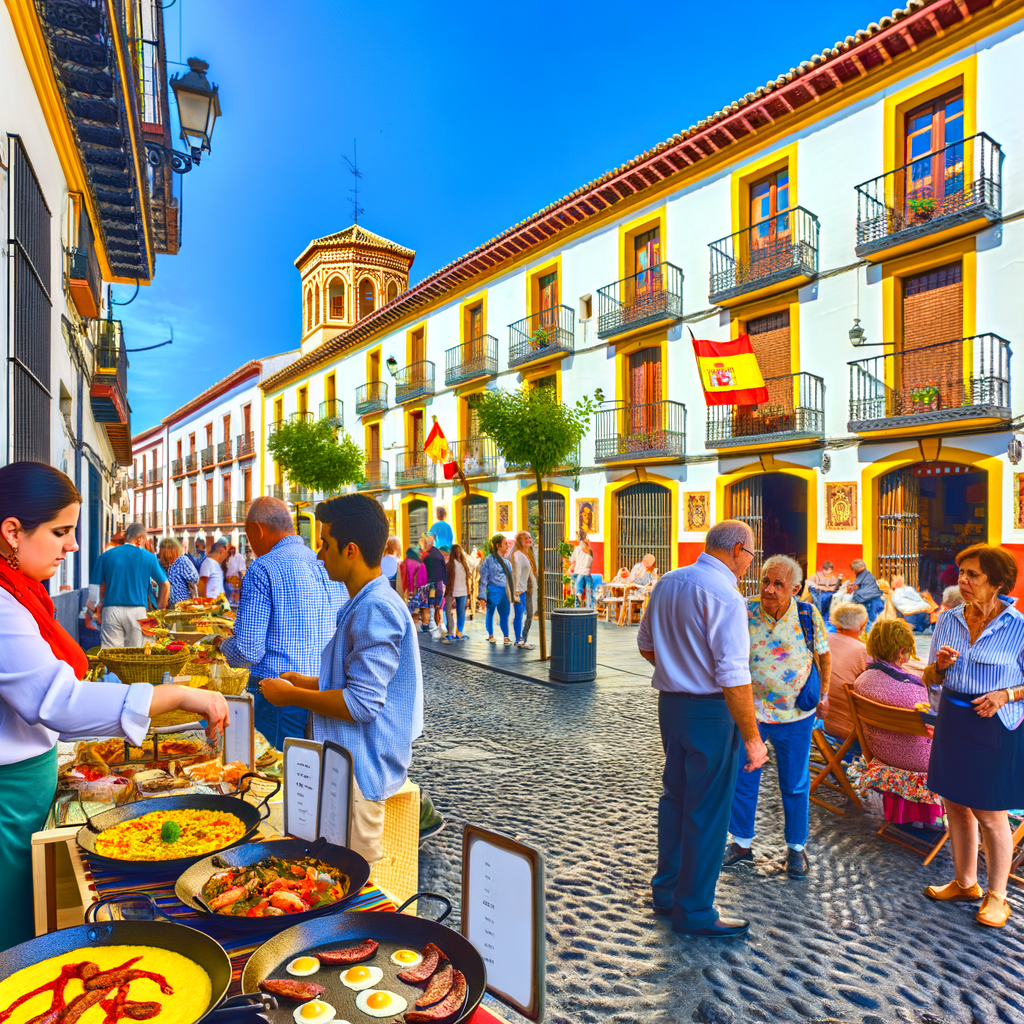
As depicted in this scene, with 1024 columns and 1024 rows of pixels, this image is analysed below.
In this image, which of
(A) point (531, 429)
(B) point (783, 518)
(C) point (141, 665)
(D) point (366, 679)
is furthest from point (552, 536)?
(D) point (366, 679)

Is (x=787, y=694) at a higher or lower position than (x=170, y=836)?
lower

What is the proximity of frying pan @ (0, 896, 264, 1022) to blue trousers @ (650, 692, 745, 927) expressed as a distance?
2420 millimetres

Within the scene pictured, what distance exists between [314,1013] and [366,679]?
3.82 feet

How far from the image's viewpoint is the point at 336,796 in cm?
192

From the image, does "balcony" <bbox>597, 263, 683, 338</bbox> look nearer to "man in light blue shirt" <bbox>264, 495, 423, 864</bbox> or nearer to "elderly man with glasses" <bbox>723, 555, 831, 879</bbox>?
"elderly man with glasses" <bbox>723, 555, 831, 879</bbox>

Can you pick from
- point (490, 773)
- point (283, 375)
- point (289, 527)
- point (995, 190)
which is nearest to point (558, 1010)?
point (289, 527)

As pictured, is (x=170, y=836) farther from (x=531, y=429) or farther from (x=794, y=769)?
(x=531, y=429)

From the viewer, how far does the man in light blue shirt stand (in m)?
→ 2.40

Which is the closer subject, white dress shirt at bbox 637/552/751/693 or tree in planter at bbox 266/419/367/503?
white dress shirt at bbox 637/552/751/693

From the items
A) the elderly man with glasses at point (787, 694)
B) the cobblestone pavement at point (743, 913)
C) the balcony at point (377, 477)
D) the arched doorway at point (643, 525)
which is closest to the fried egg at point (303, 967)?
the cobblestone pavement at point (743, 913)

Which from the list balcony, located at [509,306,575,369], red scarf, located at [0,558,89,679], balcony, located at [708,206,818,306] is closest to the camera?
red scarf, located at [0,558,89,679]

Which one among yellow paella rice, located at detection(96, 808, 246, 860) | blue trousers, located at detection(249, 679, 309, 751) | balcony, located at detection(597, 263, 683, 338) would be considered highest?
balcony, located at detection(597, 263, 683, 338)

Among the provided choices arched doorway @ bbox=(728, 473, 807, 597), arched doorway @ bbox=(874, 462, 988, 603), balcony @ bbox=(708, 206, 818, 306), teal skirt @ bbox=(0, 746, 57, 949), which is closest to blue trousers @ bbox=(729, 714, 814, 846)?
teal skirt @ bbox=(0, 746, 57, 949)

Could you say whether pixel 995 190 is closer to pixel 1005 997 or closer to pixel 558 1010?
pixel 1005 997
